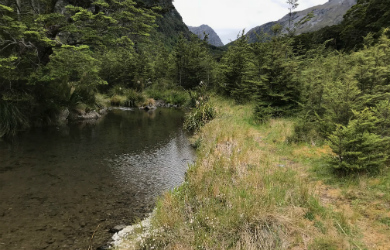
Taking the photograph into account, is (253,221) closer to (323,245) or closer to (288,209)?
(288,209)

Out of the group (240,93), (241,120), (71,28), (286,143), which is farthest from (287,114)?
(71,28)

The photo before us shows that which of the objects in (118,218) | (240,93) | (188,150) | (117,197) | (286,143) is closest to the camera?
(118,218)

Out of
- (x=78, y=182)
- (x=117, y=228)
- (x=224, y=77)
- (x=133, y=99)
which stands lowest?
(x=117, y=228)

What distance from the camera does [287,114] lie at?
1295 centimetres

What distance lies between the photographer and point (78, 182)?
7.25 metres

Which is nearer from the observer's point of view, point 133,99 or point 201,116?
point 201,116

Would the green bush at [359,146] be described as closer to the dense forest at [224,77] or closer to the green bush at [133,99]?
the dense forest at [224,77]

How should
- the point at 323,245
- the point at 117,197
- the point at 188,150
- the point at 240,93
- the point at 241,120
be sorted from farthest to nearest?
the point at 240,93 < the point at 241,120 < the point at 188,150 < the point at 117,197 < the point at 323,245

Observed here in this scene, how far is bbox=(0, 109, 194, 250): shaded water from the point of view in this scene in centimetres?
482

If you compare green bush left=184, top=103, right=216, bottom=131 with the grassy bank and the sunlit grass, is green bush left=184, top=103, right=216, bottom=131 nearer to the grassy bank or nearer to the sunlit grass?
the grassy bank

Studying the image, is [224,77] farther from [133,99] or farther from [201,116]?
[133,99]

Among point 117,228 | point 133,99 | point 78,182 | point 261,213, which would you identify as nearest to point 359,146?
point 261,213

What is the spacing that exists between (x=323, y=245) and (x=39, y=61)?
1482 centimetres

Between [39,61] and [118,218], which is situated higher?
[39,61]
